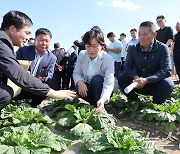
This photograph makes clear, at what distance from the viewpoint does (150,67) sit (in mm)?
4230

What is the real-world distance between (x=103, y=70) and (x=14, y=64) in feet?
5.02

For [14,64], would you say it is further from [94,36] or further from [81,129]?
[94,36]

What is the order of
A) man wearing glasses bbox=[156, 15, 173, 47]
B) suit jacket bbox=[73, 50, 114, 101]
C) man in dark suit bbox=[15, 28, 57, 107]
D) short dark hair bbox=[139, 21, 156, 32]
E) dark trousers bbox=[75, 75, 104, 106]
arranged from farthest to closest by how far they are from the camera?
man wearing glasses bbox=[156, 15, 173, 47], man in dark suit bbox=[15, 28, 57, 107], short dark hair bbox=[139, 21, 156, 32], dark trousers bbox=[75, 75, 104, 106], suit jacket bbox=[73, 50, 114, 101]

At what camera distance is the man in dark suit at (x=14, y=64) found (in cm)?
283

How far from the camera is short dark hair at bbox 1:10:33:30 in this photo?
3.15 meters

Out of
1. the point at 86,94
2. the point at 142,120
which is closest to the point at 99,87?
the point at 86,94

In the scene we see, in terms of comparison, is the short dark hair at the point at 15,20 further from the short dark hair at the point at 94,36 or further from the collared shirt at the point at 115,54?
the collared shirt at the point at 115,54

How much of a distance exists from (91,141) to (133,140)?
386 mm

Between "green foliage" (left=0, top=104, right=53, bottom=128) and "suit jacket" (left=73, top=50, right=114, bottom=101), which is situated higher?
"suit jacket" (left=73, top=50, right=114, bottom=101)

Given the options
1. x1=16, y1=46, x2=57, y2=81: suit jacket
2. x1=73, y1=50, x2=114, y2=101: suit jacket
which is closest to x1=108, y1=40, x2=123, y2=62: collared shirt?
x1=16, y1=46, x2=57, y2=81: suit jacket

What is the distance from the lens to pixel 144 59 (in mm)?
4254

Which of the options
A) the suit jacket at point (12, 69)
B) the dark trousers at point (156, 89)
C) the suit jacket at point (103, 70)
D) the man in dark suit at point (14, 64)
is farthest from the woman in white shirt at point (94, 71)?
the suit jacket at point (12, 69)

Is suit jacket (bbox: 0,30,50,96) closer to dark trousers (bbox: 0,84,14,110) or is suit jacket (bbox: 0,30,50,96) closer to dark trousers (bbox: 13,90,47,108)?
dark trousers (bbox: 0,84,14,110)

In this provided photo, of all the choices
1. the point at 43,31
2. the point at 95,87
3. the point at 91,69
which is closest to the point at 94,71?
the point at 91,69
